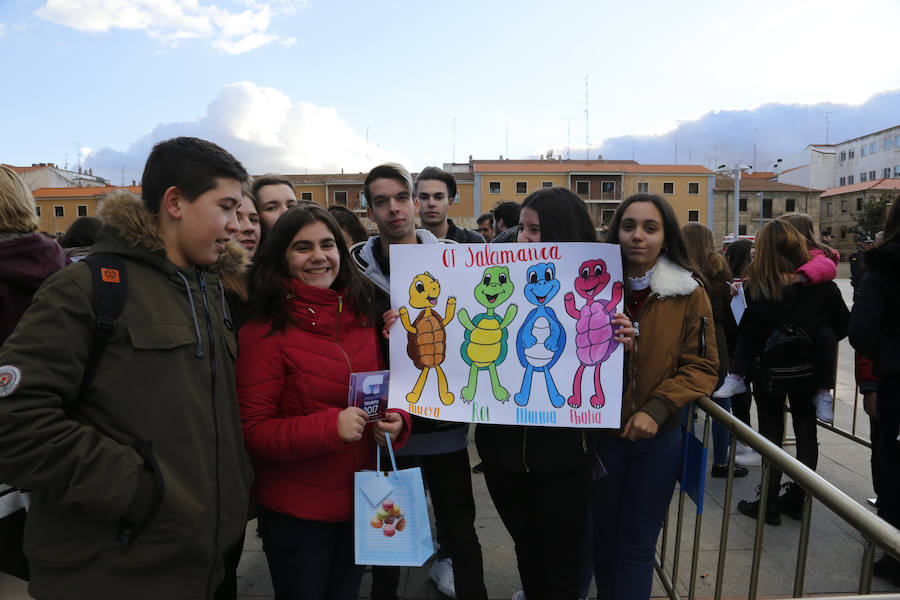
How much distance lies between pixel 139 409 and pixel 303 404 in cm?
60

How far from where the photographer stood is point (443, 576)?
2941mm

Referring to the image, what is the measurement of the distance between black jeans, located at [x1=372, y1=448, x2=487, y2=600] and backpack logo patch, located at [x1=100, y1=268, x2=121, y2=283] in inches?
54.6

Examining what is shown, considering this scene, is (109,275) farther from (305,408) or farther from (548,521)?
(548,521)

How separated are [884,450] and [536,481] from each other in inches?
87.7

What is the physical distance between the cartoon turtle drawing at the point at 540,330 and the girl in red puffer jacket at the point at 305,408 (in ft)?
1.78

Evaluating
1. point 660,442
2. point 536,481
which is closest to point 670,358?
point 660,442

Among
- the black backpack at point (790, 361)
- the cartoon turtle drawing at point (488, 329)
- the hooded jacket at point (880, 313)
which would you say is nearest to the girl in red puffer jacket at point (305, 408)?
the cartoon turtle drawing at point (488, 329)

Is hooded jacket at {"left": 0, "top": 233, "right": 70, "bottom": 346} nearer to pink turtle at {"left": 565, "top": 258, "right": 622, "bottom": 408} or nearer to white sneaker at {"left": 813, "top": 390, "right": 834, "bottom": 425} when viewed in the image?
pink turtle at {"left": 565, "top": 258, "right": 622, "bottom": 408}

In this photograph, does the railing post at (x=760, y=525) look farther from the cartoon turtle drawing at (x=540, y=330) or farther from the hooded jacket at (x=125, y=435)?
the hooded jacket at (x=125, y=435)

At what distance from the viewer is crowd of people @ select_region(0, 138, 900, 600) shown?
1362 mm

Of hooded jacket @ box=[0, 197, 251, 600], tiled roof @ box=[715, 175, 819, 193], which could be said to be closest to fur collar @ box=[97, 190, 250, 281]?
hooded jacket @ box=[0, 197, 251, 600]

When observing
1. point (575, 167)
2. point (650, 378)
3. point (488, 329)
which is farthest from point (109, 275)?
point (575, 167)

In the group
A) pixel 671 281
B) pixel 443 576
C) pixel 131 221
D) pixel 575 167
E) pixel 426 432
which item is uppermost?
pixel 575 167

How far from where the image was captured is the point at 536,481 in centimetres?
215
